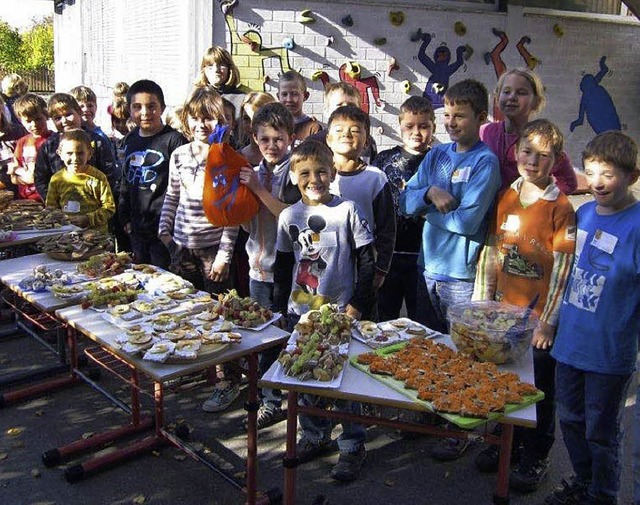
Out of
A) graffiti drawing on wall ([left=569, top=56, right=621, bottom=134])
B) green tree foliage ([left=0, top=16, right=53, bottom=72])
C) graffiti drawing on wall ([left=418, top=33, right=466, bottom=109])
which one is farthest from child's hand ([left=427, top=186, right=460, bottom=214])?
green tree foliage ([left=0, top=16, right=53, bottom=72])

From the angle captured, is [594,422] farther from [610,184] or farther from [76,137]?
[76,137]

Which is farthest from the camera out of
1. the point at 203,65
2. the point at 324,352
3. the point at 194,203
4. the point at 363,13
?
the point at 363,13

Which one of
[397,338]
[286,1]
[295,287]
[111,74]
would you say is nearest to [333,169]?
[295,287]

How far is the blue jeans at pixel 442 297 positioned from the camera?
3.74 metres

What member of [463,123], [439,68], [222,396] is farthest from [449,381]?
[439,68]

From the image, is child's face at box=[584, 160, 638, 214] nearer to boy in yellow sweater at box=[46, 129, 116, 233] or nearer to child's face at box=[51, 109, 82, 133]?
boy in yellow sweater at box=[46, 129, 116, 233]

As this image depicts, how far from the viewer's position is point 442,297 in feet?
12.5

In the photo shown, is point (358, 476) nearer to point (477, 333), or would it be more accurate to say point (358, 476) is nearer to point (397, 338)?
point (397, 338)

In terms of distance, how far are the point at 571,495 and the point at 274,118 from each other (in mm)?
2604

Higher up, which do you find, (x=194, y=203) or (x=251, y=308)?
(x=194, y=203)

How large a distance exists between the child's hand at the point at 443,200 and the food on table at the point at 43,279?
2.19 m

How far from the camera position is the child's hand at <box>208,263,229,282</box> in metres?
4.34

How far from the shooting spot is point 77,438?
4102mm

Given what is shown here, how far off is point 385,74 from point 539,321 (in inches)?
263
